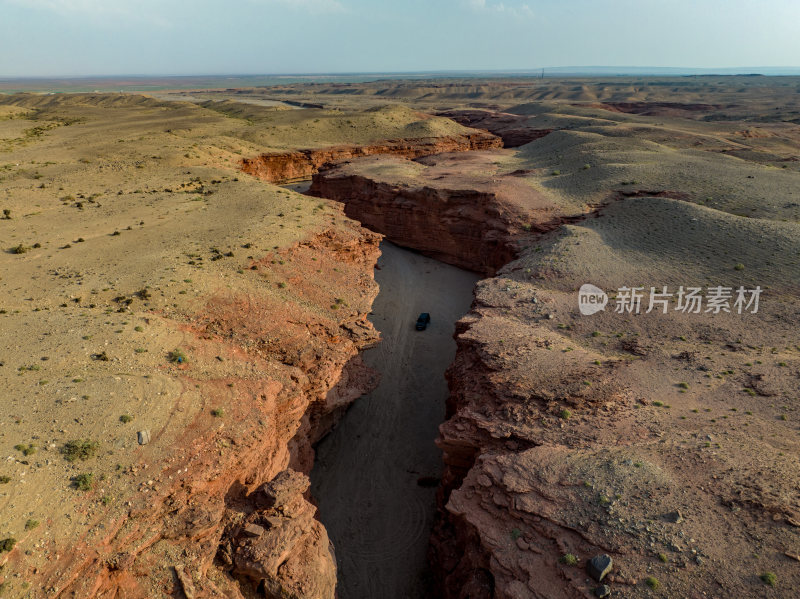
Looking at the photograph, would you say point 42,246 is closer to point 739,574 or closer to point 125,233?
point 125,233

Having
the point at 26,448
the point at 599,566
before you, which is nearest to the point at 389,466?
the point at 599,566

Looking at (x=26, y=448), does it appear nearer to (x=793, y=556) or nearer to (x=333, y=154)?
(x=793, y=556)

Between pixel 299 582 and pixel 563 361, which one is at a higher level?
pixel 563 361

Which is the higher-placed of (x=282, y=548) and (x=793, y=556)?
(x=793, y=556)

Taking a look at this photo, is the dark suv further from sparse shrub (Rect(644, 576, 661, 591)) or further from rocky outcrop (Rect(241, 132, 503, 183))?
rocky outcrop (Rect(241, 132, 503, 183))

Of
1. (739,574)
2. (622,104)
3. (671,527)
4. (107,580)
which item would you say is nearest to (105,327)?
(107,580)

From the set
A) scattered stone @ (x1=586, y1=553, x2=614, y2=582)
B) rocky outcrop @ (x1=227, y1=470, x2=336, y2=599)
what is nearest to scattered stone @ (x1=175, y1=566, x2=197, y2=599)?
rocky outcrop @ (x1=227, y1=470, x2=336, y2=599)
